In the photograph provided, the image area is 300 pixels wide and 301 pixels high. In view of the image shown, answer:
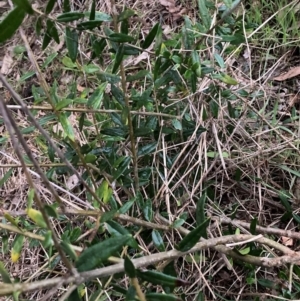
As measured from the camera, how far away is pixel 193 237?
2.90 feet

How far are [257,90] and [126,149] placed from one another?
1.81 ft

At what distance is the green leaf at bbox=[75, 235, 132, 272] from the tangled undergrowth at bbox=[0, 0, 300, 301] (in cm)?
18

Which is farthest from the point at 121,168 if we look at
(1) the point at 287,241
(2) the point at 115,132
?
(1) the point at 287,241

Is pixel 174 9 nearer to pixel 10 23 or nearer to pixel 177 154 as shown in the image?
pixel 177 154

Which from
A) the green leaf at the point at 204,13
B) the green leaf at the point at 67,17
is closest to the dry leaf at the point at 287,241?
the green leaf at the point at 204,13

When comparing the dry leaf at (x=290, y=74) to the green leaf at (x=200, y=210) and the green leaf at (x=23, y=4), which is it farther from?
the green leaf at (x=23, y=4)

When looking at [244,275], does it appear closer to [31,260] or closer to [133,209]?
[133,209]

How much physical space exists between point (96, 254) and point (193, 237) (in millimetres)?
214

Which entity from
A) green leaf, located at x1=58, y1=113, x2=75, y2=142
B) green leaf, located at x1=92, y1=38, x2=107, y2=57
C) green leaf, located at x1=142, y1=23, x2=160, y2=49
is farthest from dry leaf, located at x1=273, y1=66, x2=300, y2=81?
green leaf, located at x1=58, y1=113, x2=75, y2=142

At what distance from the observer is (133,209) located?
1462 mm

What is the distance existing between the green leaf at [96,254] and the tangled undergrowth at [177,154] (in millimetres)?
180

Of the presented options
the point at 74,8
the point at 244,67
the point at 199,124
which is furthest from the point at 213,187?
the point at 74,8

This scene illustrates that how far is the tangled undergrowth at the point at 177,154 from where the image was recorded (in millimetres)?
1157

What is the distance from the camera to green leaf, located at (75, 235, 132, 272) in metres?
0.75
